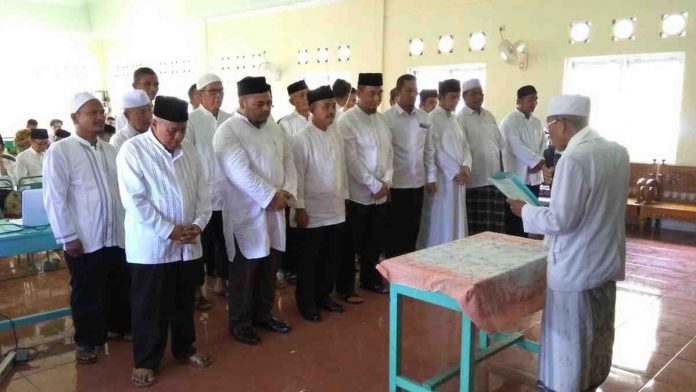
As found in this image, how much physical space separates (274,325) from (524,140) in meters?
3.16

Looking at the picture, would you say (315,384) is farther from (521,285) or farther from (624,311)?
(624,311)

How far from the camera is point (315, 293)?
13.0 ft

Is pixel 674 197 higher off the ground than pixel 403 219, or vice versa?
pixel 403 219

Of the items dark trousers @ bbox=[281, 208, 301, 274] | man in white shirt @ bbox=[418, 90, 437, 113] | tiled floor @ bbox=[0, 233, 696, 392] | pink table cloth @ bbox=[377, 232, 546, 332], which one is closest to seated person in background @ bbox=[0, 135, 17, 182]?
tiled floor @ bbox=[0, 233, 696, 392]

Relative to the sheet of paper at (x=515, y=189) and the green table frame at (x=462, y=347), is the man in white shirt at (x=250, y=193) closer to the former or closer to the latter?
the green table frame at (x=462, y=347)

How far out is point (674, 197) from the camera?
6816 millimetres

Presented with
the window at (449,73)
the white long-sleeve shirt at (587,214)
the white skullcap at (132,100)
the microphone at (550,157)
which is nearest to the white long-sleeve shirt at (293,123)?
the white skullcap at (132,100)

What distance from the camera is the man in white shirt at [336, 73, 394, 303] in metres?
→ 4.08

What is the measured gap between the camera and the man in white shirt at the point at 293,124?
13.4ft

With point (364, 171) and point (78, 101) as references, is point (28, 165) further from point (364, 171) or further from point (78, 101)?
point (364, 171)

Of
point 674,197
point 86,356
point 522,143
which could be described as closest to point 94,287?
point 86,356

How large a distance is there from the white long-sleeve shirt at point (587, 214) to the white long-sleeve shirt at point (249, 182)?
5.31 feet

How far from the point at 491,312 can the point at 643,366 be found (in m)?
1.46

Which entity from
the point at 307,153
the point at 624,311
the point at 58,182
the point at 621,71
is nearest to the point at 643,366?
the point at 624,311
